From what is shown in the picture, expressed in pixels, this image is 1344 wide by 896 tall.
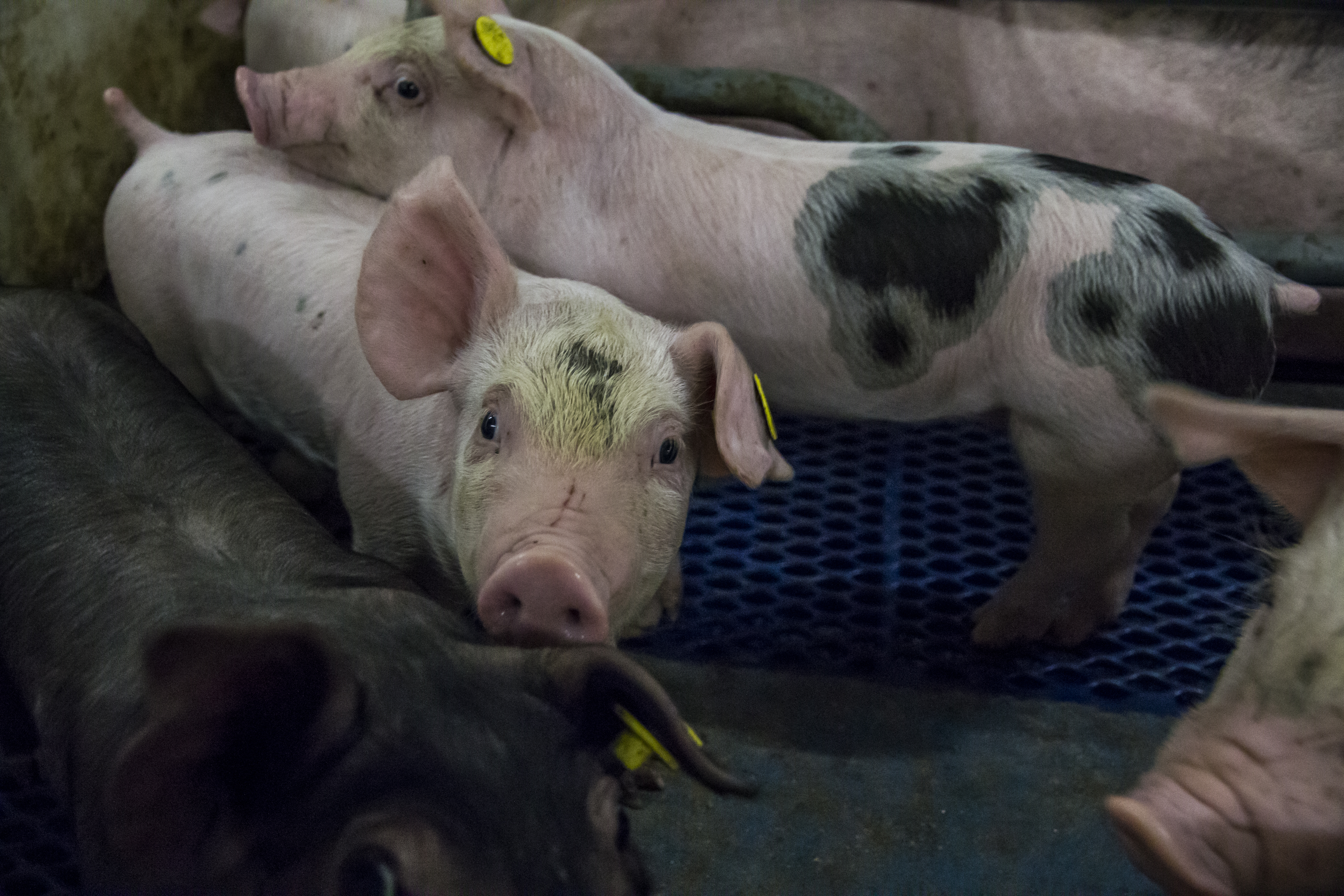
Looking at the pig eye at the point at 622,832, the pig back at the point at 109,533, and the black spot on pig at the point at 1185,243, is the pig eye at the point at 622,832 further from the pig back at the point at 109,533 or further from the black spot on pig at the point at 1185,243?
the black spot on pig at the point at 1185,243

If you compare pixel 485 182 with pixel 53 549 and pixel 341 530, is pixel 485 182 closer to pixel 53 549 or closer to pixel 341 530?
→ pixel 341 530

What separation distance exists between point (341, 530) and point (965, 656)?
1.25m

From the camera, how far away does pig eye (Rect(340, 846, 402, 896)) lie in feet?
3.20

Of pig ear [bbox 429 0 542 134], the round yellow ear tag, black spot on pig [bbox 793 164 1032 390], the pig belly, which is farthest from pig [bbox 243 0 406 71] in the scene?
black spot on pig [bbox 793 164 1032 390]

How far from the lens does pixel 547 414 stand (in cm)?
157

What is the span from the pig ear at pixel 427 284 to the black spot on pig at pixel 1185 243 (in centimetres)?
110

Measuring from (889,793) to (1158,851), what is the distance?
74 centimetres

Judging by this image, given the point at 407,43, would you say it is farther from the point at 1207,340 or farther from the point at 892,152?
the point at 1207,340

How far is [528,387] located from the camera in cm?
161

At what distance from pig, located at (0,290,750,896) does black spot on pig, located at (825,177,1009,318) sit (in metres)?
1.02

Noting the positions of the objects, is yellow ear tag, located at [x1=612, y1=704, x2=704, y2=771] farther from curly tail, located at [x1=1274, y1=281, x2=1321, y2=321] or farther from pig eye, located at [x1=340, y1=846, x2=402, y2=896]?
curly tail, located at [x1=1274, y1=281, x2=1321, y2=321]

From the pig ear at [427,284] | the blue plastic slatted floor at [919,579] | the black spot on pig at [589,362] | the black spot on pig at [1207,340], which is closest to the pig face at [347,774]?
the black spot on pig at [589,362]

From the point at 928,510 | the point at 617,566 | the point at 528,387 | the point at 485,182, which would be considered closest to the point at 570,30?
the point at 485,182

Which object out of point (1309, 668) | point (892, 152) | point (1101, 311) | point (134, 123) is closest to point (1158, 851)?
point (1309, 668)
